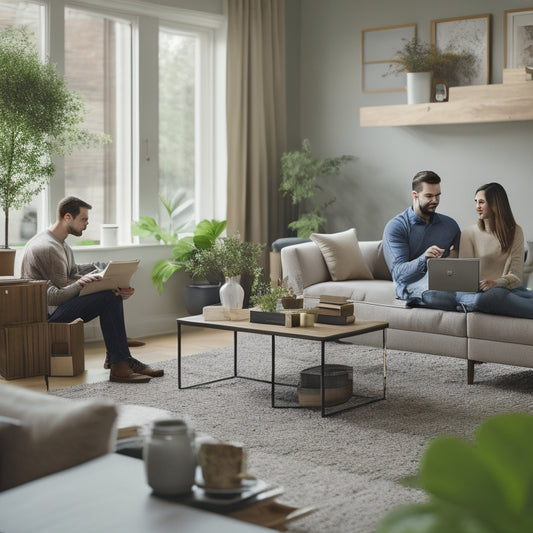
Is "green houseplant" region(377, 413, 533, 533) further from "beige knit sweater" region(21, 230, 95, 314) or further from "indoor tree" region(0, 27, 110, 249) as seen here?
"indoor tree" region(0, 27, 110, 249)

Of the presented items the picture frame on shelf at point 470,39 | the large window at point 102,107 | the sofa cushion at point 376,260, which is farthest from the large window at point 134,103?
the picture frame on shelf at point 470,39

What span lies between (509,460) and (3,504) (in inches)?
49.2

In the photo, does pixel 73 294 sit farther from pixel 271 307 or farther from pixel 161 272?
pixel 161 272

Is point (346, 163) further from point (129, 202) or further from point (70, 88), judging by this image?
point (70, 88)

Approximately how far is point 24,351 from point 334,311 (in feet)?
6.04

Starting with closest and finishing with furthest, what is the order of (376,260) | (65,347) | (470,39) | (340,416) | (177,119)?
(340,416) → (65,347) → (376,260) → (470,39) → (177,119)

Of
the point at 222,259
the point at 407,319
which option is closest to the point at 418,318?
the point at 407,319

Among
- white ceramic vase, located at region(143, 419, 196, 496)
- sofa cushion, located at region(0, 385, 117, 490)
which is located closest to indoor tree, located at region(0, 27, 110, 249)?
sofa cushion, located at region(0, 385, 117, 490)

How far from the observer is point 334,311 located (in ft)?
13.6

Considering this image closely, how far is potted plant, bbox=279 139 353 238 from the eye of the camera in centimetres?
696

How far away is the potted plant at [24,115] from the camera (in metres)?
4.93

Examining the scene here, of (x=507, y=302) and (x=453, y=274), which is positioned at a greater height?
(x=453, y=274)

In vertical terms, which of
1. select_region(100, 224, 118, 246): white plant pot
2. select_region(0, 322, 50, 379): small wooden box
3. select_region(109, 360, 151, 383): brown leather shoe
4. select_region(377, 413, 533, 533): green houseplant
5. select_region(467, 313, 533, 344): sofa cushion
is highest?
select_region(100, 224, 118, 246): white plant pot

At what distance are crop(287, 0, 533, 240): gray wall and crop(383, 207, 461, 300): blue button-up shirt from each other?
1504 mm
